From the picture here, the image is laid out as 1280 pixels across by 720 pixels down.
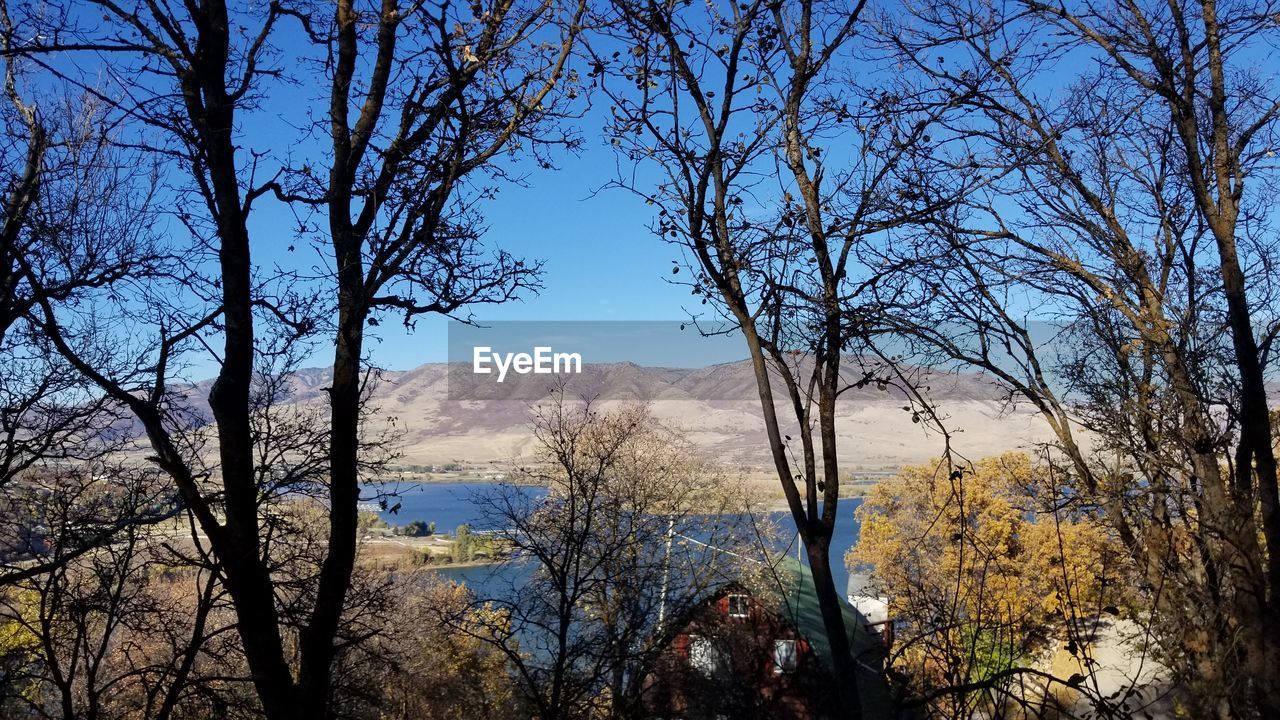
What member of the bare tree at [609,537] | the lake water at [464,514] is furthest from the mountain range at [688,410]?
the bare tree at [609,537]

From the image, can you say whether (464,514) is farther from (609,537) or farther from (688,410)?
(609,537)

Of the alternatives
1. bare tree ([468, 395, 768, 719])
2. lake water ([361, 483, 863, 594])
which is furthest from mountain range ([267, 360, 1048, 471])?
bare tree ([468, 395, 768, 719])

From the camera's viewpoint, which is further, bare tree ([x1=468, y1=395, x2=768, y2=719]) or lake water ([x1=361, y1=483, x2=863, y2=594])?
bare tree ([x1=468, y1=395, x2=768, y2=719])

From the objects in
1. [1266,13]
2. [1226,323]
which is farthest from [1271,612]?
[1266,13]

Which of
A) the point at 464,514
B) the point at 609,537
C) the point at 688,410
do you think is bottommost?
the point at 464,514

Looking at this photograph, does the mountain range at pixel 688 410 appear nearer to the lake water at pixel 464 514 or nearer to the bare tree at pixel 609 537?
the lake water at pixel 464 514

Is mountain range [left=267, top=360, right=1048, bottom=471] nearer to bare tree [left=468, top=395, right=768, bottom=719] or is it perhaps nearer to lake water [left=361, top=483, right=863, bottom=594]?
lake water [left=361, top=483, right=863, bottom=594]

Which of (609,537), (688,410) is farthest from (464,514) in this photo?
(609,537)

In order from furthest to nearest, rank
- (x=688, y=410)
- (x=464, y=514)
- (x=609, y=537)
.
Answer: (x=464, y=514), (x=688, y=410), (x=609, y=537)

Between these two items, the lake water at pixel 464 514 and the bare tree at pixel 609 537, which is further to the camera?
the bare tree at pixel 609 537
